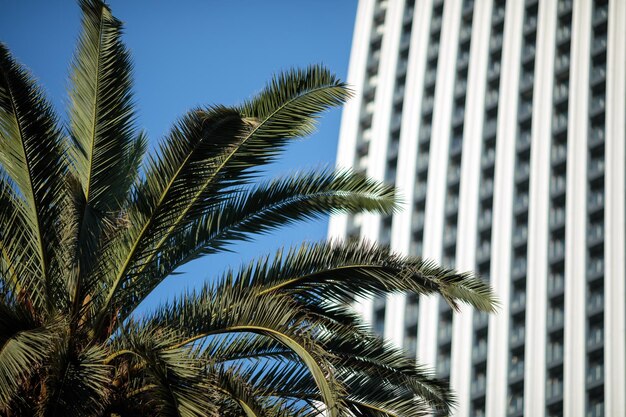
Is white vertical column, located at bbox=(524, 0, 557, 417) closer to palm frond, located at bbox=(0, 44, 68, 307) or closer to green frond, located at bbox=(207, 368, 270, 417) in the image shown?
green frond, located at bbox=(207, 368, 270, 417)

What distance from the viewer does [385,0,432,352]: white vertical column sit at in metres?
74.4

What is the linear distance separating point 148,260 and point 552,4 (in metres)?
70.9

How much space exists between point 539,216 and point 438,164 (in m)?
9.05

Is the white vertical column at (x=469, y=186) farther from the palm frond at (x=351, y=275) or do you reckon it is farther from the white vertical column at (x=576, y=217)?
the palm frond at (x=351, y=275)

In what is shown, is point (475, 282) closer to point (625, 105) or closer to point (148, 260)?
point (148, 260)

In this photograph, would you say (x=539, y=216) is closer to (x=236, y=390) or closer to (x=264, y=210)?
(x=264, y=210)

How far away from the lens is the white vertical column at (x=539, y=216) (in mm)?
66188

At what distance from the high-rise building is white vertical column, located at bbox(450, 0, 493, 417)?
0.34 feet

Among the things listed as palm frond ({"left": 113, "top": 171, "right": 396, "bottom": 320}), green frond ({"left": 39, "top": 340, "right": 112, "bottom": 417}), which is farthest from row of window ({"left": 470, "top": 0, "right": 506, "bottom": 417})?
green frond ({"left": 39, "top": 340, "right": 112, "bottom": 417})

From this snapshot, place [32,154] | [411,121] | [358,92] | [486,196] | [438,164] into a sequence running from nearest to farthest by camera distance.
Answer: [32,154]
[486,196]
[438,164]
[411,121]
[358,92]

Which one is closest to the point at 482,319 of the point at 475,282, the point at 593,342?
the point at 593,342

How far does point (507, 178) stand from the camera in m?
73.3

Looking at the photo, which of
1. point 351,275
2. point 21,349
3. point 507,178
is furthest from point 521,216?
point 21,349

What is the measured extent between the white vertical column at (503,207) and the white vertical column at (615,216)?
6457mm
